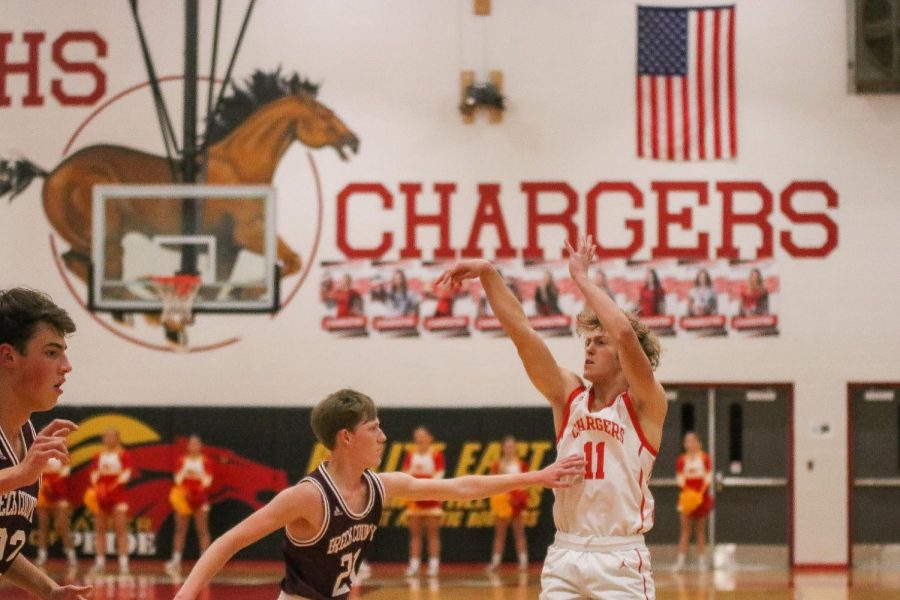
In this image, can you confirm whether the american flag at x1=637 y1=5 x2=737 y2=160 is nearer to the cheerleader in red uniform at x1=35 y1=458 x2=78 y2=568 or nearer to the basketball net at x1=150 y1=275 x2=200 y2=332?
the basketball net at x1=150 y1=275 x2=200 y2=332

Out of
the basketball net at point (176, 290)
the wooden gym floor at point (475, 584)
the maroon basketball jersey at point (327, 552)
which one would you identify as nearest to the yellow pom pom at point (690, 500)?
the wooden gym floor at point (475, 584)

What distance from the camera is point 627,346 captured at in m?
4.93

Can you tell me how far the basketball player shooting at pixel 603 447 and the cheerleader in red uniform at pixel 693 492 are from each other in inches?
416

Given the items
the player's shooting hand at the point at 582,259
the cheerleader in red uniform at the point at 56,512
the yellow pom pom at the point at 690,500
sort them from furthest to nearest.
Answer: the cheerleader in red uniform at the point at 56,512 → the yellow pom pom at the point at 690,500 → the player's shooting hand at the point at 582,259

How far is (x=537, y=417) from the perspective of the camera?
52.3ft

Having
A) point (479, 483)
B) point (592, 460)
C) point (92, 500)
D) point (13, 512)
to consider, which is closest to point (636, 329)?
point (592, 460)

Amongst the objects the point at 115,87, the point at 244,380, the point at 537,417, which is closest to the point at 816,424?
the point at 537,417

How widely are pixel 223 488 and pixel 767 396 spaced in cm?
765

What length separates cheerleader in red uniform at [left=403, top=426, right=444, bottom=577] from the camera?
15219mm

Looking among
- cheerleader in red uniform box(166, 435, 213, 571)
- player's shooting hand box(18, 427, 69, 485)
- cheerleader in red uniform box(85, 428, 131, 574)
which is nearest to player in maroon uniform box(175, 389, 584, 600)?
player's shooting hand box(18, 427, 69, 485)

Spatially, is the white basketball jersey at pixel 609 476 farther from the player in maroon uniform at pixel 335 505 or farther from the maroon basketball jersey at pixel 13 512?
the maroon basketball jersey at pixel 13 512

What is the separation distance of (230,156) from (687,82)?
6506mm

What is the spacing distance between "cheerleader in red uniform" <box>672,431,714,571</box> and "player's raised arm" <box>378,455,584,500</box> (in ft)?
35.4

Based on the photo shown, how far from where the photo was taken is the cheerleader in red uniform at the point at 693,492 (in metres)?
15.4
